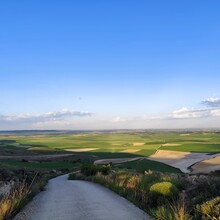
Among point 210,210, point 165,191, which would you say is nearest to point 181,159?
point 165,191

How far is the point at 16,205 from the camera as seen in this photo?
40.9 ft

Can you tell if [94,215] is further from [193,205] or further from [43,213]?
[193,205]

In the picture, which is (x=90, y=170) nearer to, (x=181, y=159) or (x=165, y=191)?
(x=165, y=191)

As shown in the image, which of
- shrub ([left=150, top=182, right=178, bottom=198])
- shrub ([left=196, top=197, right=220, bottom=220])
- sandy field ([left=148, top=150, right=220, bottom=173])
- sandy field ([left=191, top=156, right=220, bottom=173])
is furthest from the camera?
sandy field ([left=148, top=150, right=220, bottom=173])

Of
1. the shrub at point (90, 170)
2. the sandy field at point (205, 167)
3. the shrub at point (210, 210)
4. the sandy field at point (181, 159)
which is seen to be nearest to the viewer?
the shrub at point (210, 210)

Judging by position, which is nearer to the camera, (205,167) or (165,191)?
(165,191)

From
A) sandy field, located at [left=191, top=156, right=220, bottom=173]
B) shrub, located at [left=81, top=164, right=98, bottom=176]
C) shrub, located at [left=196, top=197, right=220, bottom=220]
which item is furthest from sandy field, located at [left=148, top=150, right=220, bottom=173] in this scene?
shrub, located at [left=196, top=197, right=220, bottom=220]

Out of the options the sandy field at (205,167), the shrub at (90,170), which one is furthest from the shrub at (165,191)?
the sandy field at (205,167)

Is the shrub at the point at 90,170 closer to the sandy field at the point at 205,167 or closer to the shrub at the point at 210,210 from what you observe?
the sandy field at the point at 205,167

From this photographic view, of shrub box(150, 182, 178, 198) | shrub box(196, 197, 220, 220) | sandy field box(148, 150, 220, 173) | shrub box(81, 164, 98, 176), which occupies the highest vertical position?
shrub box(196, 197, 220, 220)

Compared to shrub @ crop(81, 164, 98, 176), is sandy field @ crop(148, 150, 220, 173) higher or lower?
lower

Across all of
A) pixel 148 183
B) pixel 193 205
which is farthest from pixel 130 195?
pixel 193 205

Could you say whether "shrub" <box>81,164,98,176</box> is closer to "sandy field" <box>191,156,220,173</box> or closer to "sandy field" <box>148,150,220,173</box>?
"sandy field" <box>191,156,220,173</box>

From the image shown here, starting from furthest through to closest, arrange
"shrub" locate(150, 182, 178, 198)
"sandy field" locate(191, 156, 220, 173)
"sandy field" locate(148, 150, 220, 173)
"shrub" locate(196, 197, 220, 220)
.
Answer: "sandy field" locate(148, 150, 220, 173) < "sandy field" locate(191, 156, 220, 173) < "shrub" locate(150, 182, 178, 198) < "shrub" locate(196, 197, 220, 220)
